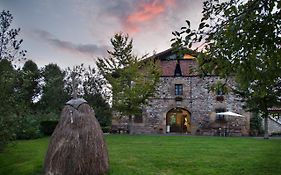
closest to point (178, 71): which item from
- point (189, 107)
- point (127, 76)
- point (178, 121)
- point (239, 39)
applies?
point (189, 107)

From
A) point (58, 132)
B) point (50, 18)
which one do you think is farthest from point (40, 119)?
point (58, 132)

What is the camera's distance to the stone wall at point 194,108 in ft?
95.6

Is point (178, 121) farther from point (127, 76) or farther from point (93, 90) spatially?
point (127, 76)

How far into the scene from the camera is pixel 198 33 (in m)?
4.18

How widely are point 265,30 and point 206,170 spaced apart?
6460mm

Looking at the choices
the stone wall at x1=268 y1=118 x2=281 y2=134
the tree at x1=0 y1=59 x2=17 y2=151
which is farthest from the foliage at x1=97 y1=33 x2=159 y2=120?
the tree at x1=0 y1=59 x2=17 y2=151

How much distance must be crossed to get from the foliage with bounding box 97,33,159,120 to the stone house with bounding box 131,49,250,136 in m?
3.61

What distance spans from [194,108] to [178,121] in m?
5.56

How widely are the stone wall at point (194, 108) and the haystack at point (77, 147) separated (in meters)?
19.6

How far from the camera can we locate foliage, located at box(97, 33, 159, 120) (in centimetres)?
2498

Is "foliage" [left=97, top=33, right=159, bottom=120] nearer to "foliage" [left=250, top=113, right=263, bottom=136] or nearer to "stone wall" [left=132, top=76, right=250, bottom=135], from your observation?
"stone wall" [left=132, top=76, right=250, bottom=135]

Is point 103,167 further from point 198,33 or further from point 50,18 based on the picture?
point 50,18

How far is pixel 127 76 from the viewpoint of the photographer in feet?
83.8

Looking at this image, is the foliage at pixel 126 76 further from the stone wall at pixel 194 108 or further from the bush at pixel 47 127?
the bush at pixel 47 127
